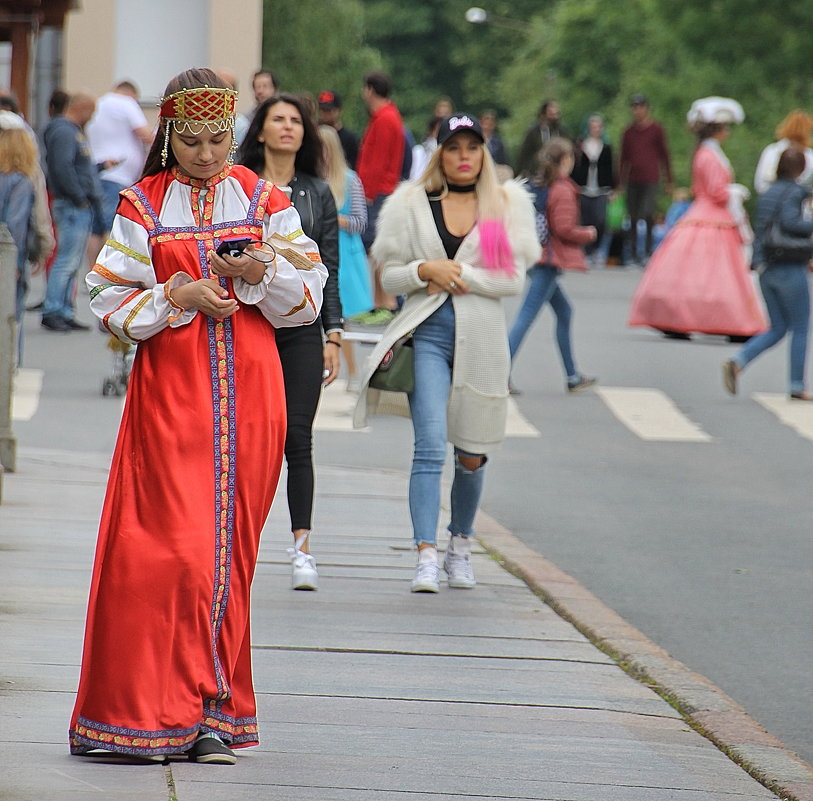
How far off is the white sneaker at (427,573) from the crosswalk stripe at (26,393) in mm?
5401

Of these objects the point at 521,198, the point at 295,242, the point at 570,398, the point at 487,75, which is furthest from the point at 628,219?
the point at 487,75

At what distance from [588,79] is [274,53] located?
49.7 ft

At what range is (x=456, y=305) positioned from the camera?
768 centimetres

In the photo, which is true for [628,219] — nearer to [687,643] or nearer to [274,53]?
[687,643]

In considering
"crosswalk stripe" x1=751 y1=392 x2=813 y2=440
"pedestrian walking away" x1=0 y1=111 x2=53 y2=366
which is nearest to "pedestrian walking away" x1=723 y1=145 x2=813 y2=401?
"crosswalk stripe" x1=751 y1=392 x2=813 y2=440

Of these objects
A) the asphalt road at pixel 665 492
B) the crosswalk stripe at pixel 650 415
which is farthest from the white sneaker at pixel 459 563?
the crosswalk stripe at pixel 650 415

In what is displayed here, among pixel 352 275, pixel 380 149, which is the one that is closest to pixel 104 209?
pixel 380 149

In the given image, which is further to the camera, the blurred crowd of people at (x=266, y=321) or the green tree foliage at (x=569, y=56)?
the green tree foliage at (x=569, y=56)

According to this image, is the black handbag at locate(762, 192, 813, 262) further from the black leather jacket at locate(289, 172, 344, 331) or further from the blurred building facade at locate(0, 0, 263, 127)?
the blurred building facade at locate(0, 0, 263, 127)

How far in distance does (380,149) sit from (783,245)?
5279 mm

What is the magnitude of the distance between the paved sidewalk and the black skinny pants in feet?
1.21

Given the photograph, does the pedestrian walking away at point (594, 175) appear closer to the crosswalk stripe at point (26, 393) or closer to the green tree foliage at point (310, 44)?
the crosswalk stripe at point (26, 393)

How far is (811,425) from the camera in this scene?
45.5 feet

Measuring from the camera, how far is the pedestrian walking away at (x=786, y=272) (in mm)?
14648
